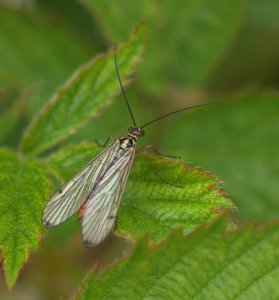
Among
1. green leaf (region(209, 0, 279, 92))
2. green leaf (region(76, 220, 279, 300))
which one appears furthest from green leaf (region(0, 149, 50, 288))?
green leaf (region(209, 0, 279, 92))

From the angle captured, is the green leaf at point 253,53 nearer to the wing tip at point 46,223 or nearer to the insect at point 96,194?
the insect at point 96,194

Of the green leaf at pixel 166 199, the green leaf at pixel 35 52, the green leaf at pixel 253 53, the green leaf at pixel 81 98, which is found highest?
the green leaf at pixel 35 52

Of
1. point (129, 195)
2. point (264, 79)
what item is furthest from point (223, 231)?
point (264, 79)

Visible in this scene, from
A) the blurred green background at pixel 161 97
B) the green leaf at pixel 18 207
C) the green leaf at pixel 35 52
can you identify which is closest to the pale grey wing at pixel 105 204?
the green leaf at pixel 18 207

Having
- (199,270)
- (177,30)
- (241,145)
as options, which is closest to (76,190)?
(199,270)

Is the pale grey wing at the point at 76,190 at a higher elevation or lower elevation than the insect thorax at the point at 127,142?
lower

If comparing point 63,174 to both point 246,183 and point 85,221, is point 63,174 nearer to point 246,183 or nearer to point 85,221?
point 85,221
